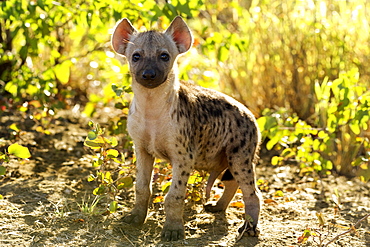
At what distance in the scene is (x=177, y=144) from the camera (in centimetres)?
469

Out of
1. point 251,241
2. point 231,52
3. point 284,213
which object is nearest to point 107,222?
point 251,241

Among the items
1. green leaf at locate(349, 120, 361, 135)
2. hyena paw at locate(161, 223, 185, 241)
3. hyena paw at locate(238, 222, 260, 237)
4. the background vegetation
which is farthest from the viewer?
the background vegetation

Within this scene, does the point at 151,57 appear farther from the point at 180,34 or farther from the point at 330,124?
the point at 330,124

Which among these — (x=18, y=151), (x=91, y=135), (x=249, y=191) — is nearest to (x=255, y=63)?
(x=249, y=191)

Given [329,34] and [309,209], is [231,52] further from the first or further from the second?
[309,209]

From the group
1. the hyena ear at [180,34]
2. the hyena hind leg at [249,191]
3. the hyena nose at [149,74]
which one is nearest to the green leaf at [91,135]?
the hyena nose at [149,74]

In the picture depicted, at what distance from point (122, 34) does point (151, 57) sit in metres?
0.53

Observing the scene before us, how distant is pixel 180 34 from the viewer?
16.5 ft

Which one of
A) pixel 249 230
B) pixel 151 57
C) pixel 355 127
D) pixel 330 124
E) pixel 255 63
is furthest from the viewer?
pixel 255 63

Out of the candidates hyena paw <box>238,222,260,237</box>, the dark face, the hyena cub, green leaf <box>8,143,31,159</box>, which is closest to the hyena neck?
the hyena cub

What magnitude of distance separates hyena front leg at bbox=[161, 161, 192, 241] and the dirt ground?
11 centimetres

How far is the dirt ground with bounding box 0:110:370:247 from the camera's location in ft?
15.4

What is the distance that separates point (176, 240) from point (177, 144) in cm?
81

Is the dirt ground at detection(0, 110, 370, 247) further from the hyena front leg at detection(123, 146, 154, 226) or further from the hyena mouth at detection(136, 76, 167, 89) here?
the hyena mouth at detection(136, 76, 167, 89)
